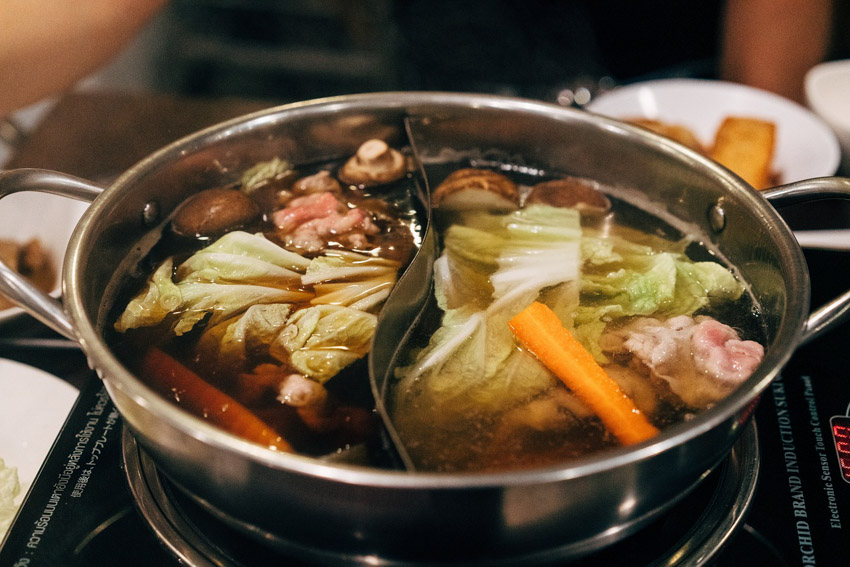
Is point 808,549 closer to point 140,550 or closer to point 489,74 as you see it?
point 140,550

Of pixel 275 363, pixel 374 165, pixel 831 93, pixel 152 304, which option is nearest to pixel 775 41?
pixel 831 93

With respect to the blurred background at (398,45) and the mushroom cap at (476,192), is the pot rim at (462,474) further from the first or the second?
the blurred background at (398,45)

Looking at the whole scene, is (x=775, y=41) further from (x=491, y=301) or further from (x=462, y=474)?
(x=462, y=474)

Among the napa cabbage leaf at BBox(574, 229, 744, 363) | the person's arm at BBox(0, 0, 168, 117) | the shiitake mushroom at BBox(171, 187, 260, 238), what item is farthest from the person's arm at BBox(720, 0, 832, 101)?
the person's arm at BBox(0, 0, 168, 117)

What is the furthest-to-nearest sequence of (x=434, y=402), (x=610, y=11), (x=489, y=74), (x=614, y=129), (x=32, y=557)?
(x=489, y=74), (x=610, y=11), (x=614, y=129), (x=434, y=402), (x=32, y=557)

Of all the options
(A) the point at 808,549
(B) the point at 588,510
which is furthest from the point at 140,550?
(A) the point at 808,549

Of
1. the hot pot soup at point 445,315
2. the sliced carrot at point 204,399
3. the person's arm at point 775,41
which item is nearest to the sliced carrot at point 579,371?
the hot pot soup at point 445,315
